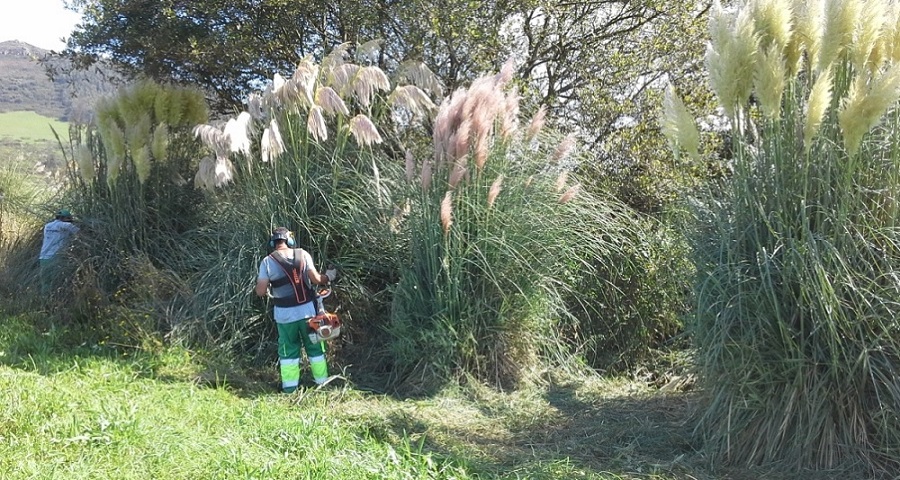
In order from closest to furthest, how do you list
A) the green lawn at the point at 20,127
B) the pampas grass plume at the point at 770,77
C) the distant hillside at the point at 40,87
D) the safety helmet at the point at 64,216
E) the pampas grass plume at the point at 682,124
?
the pampas grass plume at the point at 770,77, the pampas grass plume at the point at 682,124, the safety helmet at the point at 64,216, the distant hillside at the point at 40,87, the green lawn at the point at 20,127

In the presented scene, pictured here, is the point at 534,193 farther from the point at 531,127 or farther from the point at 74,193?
the point at 74,193

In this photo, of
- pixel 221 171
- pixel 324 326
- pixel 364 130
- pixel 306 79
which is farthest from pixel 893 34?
pixel 221 171

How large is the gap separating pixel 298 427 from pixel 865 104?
336 centimetres

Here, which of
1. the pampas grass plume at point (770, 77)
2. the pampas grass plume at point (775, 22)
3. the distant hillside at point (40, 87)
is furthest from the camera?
the distant hillside at point (40, 87)

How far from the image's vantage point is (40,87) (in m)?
45.0

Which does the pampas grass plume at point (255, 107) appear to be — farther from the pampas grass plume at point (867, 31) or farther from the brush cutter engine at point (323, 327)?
the pampas grass plume at point (867, 31)

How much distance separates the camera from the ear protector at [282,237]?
564cm

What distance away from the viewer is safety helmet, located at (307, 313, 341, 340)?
5461 millimetres

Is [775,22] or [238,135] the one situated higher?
[238,135]

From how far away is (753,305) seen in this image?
150 inches

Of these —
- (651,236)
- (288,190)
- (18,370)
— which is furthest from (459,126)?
(18,370)

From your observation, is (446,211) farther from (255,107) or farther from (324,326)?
(255,107)

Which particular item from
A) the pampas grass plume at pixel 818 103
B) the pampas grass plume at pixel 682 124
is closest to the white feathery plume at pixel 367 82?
the pampas grass plume at pixel 682 124

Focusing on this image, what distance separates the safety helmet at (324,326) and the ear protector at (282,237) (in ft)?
2.13
